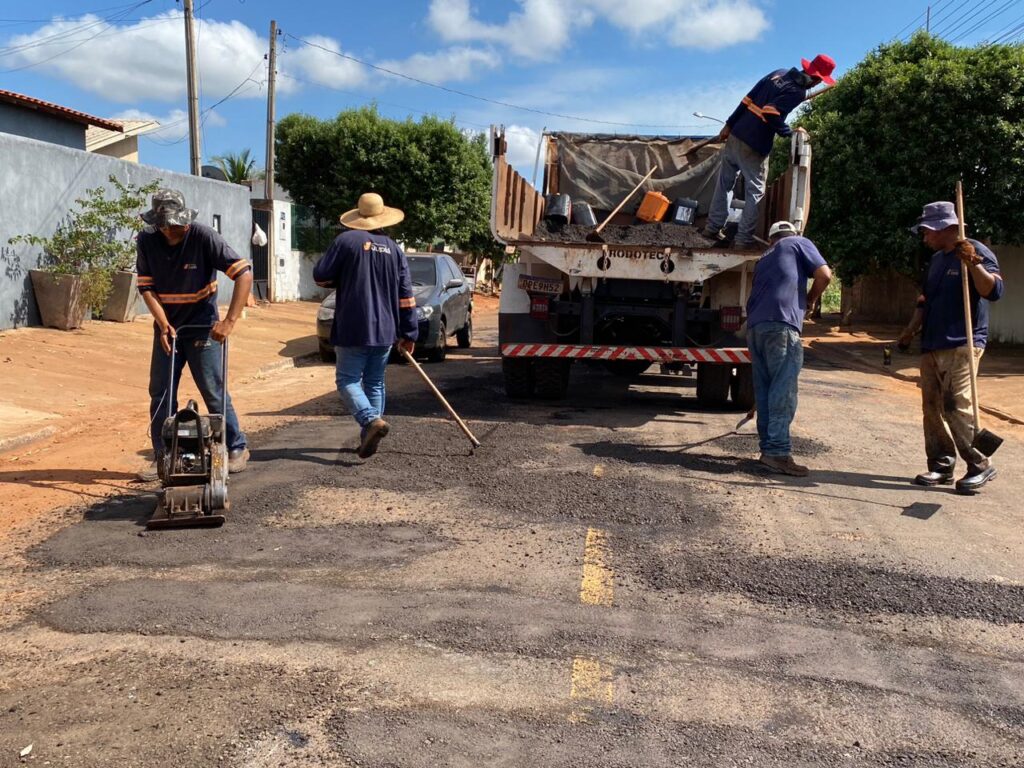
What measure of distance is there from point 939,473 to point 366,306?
4.30 meters

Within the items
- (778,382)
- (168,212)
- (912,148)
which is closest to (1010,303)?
(912,148)

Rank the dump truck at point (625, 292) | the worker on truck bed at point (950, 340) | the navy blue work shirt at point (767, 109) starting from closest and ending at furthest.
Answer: the worker on truck bed at point (950, 340)
the dump truck at point (625, 292)
the navy blue work shirt at point (767, 109)

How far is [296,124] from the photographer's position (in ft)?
97.2

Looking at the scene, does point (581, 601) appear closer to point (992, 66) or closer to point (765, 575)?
point (765, 575)

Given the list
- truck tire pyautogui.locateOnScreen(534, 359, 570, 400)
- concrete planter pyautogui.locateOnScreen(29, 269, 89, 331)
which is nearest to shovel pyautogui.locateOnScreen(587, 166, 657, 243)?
truck tire pyautogui.locateOnScreen(534, 359, 570, 400)

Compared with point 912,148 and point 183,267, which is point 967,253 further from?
point 912,148

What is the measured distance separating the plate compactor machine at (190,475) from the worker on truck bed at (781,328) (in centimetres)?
394

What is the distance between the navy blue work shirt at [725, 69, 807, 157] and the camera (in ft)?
30.2

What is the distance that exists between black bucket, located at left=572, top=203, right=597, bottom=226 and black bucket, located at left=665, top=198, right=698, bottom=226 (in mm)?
913

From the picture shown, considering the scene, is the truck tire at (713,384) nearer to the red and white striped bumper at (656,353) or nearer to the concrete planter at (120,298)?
the red and white striped bumper at (656,353)

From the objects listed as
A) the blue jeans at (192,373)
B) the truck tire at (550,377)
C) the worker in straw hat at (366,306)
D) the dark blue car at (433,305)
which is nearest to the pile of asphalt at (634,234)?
the truck tire at (550,377)

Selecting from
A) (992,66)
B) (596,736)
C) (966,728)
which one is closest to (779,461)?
(966,728)

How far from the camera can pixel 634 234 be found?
996cm

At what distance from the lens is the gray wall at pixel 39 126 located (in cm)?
1941
